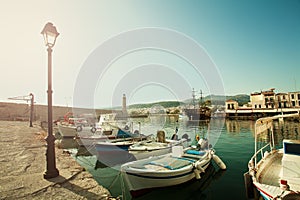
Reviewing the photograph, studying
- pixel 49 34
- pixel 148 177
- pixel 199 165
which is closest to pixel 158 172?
pixel 148 177

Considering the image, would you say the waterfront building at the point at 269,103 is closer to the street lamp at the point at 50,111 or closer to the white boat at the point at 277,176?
the white boat at the point at 277,176

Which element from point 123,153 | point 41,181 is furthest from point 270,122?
point 123,153

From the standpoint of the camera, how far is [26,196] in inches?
166

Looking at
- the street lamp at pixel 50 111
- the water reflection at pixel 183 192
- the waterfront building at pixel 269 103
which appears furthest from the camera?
the waterfront building at pixel 269 103

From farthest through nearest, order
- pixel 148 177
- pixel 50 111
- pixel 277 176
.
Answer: pixel 148 177 → pixel 277 176 → pixel 50 111

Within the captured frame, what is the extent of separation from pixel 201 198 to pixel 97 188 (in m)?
5.16

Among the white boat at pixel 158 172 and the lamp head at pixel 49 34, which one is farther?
the white boat at pixel 158 172

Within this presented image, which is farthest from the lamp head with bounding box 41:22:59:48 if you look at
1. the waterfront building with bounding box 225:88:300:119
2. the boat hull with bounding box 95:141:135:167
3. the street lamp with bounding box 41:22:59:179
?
the waterfront building with bounding box 225:88:300:119

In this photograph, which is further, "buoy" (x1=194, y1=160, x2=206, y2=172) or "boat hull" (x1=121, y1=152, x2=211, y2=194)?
"buoy" (x1=194, y1=160, x2=206, y2=172)

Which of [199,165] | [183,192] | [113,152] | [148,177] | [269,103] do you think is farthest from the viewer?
[269,103]

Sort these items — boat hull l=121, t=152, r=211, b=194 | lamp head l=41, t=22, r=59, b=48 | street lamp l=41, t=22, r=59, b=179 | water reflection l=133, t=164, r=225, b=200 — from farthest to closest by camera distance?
water reflection l=133, t=164, r=225, b=200
boat hull l=121, t=152, r=211, b=194
lamp head l=41, t=22, r=59, b=48
street lamp l=41, t=22, r=59, b=179

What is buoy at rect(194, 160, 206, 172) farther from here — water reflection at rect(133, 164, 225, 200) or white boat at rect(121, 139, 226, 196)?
water reflection at rect(133, 164, 225, 200)

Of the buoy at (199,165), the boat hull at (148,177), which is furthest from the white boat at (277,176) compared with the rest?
the boat hull at (148,177)

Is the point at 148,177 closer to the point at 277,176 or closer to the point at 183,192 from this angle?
the point at 183,192
